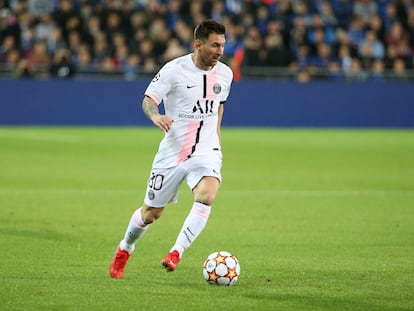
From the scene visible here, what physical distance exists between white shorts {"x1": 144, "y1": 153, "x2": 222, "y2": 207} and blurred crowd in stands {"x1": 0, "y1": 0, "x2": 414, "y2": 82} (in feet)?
58.2

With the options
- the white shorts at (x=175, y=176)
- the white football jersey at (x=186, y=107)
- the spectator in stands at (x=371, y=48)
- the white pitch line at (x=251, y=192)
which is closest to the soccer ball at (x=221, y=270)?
the white shorts at (x=175, y=176)

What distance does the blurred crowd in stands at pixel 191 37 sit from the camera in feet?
85.6

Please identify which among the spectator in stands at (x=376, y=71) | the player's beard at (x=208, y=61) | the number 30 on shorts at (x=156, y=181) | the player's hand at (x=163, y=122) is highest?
the spectator in stands at (x=376, y=71)

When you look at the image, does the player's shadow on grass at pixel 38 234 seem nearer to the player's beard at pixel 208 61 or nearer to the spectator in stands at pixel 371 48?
the player's beard at pixel 208 61

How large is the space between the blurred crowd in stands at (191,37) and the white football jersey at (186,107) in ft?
57.5

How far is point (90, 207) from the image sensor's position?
13.0 metres

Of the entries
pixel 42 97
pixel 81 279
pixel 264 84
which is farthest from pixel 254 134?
pixel 81 279

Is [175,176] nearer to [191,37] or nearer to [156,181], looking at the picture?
[156,181]

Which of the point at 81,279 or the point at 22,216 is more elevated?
the point at 22,216

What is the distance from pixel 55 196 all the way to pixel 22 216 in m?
2.16

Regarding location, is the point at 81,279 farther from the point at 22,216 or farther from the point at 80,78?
the point at 80,78

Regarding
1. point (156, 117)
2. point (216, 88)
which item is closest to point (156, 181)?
point (156, 117)

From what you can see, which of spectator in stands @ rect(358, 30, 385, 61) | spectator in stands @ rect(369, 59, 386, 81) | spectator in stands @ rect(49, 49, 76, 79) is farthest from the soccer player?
spectator in stands @ rect(358, 30, 385, 61)

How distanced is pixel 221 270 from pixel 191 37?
65.0ft
